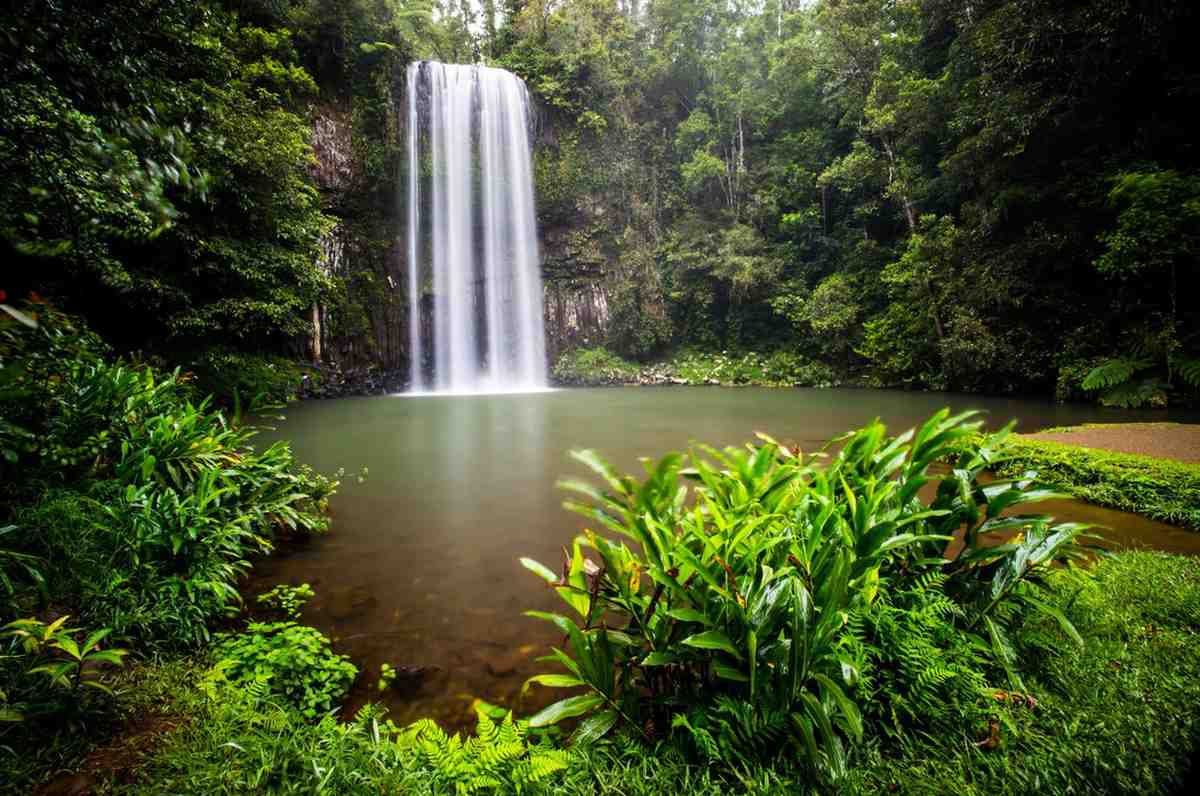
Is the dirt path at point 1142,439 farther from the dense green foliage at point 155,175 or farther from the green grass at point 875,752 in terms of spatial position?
the dense green foliage at point 155,175

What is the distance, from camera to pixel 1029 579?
1.72 metres

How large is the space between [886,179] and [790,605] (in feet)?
57.0

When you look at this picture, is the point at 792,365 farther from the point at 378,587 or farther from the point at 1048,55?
the point at 378,587

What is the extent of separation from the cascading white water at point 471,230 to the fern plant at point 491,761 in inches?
607

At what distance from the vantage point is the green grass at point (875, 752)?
117cm

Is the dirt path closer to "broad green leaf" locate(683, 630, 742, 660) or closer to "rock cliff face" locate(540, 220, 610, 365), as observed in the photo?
"broad green leaf" locate(683, 630, 742, 660)

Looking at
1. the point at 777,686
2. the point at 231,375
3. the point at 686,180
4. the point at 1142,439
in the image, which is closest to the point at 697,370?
the point at 686,180

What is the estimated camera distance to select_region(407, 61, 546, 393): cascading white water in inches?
637

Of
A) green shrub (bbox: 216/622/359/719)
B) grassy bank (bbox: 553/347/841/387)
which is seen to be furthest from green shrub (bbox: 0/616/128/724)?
grassy bank (bbox: 553/347/841/387)

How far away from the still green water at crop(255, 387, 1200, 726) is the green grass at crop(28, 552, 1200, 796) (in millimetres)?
539

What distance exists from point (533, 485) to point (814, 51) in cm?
1903

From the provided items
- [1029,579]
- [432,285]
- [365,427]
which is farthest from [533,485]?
[432,285]

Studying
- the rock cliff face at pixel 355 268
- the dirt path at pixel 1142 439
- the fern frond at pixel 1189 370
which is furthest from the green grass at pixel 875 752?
the rock cliff face at pixel 355 268

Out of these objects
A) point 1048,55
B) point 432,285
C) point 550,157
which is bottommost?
point 432,285
